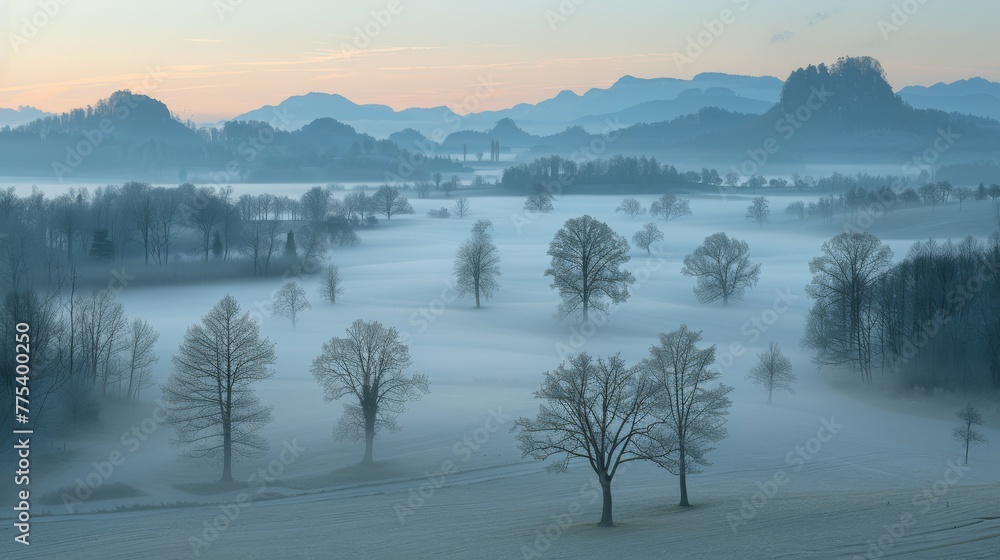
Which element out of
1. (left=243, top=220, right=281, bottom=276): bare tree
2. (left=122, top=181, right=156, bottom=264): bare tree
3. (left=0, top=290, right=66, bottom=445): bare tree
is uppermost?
(left=122, top=181, right=156, bottom=264): bare tree

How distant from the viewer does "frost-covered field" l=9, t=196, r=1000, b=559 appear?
20.9 meters

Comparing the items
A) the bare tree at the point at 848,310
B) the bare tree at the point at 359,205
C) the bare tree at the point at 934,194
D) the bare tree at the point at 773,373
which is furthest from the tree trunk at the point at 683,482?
the bare tree at the point at 934,194

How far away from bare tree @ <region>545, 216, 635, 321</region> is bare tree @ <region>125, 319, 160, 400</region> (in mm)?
27360

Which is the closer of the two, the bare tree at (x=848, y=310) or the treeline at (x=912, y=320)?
the treeline at (x=912, y=320)

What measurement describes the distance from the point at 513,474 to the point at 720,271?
129ft

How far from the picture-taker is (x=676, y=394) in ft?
83.5

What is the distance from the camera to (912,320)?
160ft

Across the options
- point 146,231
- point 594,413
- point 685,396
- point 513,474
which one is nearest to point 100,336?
point 513,474

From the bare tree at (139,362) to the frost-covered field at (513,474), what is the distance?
3.96 ft

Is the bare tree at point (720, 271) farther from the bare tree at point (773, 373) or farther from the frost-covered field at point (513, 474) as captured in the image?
the bare tree at point (773, 373)

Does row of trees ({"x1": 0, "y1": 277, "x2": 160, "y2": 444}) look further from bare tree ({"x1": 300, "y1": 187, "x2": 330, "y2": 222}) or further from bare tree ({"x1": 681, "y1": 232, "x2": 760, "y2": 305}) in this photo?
bare tree ({"x1": 300, "y1": 187, "x2": 330, "y2": 222})

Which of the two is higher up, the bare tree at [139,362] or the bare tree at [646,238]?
the bare tree at [646,238]

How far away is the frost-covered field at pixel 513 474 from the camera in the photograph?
20922 millimetres

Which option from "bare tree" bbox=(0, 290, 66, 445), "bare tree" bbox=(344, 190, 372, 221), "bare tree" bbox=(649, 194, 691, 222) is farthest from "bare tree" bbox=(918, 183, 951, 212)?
"bare tree" bbox=(0, 290, 66, 445)
